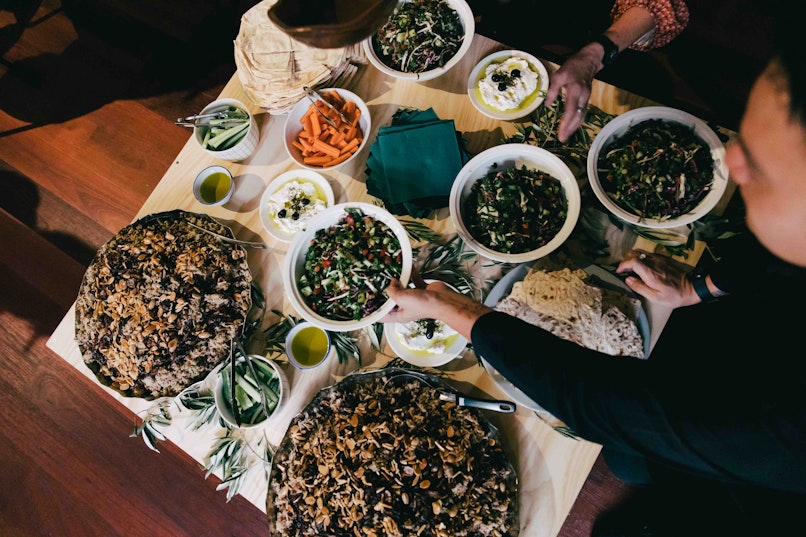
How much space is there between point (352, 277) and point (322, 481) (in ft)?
2.24

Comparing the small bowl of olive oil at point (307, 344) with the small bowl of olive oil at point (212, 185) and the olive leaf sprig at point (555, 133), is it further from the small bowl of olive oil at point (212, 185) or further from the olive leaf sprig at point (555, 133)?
the olive leaf sprig at point (555, 133)

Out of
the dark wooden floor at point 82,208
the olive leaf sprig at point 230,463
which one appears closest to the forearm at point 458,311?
the olive leaf sprig at point 230,463

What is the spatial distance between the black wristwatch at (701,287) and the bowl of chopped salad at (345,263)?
982mm

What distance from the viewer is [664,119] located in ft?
5.43

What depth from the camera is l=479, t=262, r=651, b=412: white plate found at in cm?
161

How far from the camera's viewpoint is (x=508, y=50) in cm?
189

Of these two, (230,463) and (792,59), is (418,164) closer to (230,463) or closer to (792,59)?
(792,59)

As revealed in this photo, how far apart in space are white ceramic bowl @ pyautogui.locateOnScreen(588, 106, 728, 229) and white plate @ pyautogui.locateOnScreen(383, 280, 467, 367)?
61cm

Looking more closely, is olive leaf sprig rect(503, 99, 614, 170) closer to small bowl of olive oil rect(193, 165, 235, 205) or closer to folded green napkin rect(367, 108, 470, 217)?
folded green napkin rect(367, 108, 470, 217)

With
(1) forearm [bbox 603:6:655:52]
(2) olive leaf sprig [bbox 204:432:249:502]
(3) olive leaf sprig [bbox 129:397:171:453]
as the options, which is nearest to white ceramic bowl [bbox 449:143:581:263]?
(1) forearm [bbox 603:6:655:52]

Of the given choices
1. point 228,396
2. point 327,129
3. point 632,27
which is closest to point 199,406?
point 228,396

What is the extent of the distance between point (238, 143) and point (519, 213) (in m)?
1.14

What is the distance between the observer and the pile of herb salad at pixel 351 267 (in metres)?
1.67

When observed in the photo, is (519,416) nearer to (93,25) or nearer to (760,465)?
(760,465)
